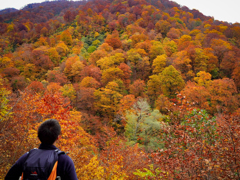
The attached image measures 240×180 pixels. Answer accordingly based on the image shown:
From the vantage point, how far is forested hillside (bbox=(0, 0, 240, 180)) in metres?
4.66

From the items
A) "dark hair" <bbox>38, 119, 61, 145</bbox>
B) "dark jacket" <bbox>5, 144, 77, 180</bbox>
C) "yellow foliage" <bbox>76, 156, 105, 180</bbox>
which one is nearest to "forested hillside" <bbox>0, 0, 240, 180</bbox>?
"yellow foliage" <bbox>76, 156, 105, 180</bbox>

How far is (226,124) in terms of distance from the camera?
4.48 metres

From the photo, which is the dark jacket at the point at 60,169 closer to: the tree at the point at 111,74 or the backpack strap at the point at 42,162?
the backpack strap at the point at 42,162

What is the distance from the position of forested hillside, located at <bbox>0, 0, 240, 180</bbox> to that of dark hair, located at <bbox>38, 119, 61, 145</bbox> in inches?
146

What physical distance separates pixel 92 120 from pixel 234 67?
32422mm

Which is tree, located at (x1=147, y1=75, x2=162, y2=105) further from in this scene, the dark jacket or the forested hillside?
the dark jacket

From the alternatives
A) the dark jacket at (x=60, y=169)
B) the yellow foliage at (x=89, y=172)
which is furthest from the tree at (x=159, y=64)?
the dark jacket at (x=60, y=169)

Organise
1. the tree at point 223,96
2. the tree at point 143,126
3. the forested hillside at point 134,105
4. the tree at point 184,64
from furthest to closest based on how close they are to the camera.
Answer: the tree at point 184,64, the tree at point 223,96, the tree at point 143,126, the forested hillside at point 134,105

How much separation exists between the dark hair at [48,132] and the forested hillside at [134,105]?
12.2ft

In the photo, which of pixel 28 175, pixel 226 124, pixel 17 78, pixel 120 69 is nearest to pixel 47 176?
pixel 28 175

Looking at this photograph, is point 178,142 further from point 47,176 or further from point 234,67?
point 234,67

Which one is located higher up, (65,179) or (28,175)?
(28,175)

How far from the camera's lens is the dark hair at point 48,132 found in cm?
194

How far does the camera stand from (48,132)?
1966mm
